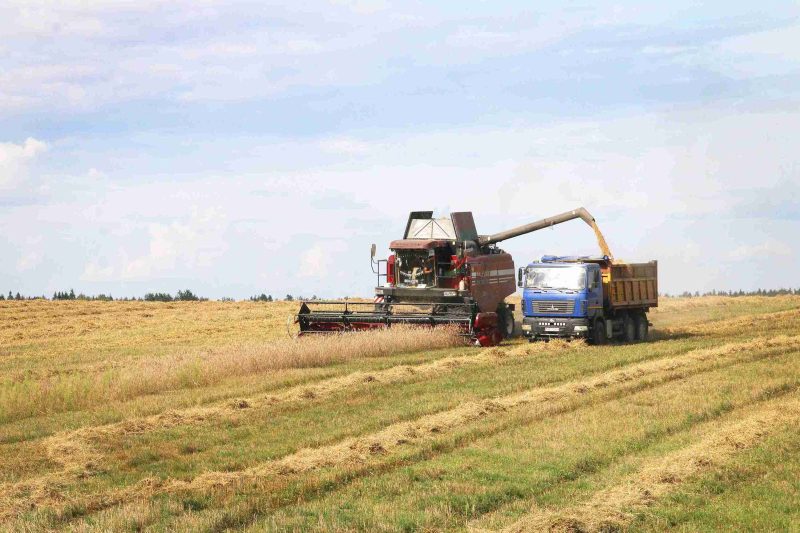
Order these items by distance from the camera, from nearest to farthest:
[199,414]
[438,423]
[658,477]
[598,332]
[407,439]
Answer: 1. [658,477]
2. [407,439]
3. [438,423]
4. [199,414]
5. [598,332]

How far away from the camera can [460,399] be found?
18859mm

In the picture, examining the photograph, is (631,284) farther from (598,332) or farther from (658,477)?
(658,477)

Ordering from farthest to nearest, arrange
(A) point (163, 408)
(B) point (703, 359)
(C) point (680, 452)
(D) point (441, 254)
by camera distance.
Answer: (D) point (441, 254) < (B) point (703, 359) < (A) point (163, 408) < (C) point (680, 452)

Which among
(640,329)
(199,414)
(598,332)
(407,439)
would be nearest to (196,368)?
(199,414)

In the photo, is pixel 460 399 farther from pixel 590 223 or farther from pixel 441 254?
pixel 590 223

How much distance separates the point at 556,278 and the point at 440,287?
158 inches

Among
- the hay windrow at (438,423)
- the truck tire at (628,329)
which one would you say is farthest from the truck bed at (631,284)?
the hay windrow at (438,423)

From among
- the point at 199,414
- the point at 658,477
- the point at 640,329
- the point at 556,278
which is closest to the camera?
the point at 658,477

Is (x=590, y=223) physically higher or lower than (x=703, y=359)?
higher

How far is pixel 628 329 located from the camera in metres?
33.7

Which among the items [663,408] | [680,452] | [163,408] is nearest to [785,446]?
[680,452]

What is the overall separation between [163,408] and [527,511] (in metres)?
9.52

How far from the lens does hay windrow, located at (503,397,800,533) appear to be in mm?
10391

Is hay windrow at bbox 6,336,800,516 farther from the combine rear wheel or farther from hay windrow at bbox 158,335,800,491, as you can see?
the combine rear wheel
